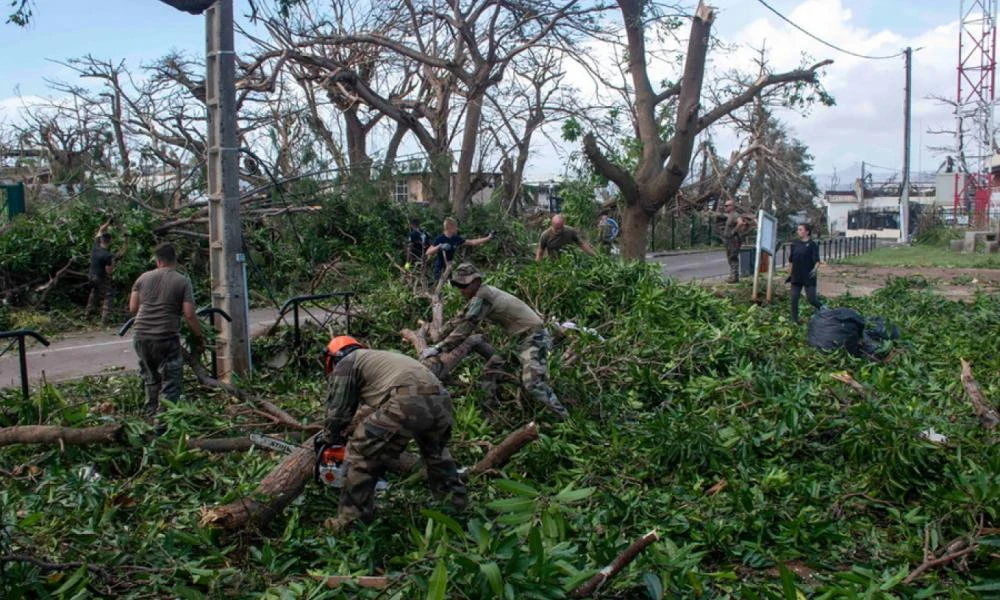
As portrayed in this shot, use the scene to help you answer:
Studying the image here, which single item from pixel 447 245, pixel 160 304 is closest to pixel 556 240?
pixel 447 245

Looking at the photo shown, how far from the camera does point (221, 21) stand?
7332 mm

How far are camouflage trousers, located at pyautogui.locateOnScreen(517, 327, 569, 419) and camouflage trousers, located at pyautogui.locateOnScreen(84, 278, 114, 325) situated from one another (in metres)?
8.27

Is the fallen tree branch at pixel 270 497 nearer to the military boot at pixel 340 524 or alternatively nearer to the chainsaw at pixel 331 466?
the chainsaw at pixel 331 466

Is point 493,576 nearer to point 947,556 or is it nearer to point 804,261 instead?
point 947,556

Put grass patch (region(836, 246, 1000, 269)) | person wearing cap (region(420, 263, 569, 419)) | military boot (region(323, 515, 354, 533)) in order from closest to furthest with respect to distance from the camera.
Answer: military boot (region(323, 515, 354, 533)) < person wearing cap (region(420, 263, 569, 419)) < grass patch (region(836, 246, 1000, 269))

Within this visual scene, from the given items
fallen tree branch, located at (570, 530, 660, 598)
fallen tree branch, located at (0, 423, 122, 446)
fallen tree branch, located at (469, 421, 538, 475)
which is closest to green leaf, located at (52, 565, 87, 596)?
fallen tree branch, located at (0, 423, 122, 446)

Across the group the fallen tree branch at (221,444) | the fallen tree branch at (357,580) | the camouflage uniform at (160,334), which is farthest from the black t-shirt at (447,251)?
the fallen tree branch at (357,580)

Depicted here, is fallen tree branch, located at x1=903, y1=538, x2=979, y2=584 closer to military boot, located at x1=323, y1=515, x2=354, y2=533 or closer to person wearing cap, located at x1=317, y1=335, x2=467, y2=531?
person wearing cap, located at x1=317, y1=335, x2=467, y2=531

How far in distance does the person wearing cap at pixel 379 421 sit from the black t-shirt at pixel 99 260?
8635 millimetres

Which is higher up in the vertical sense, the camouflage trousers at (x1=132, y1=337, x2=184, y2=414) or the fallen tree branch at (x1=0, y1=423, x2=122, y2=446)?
the camouflage trousers at (x1=132, y1=337, x2=184, y2=414)

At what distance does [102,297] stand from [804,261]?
10628 millimetres

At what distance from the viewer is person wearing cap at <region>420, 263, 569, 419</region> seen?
6.70 m

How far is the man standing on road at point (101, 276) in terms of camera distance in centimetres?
1221

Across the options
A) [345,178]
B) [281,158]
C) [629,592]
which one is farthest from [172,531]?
[281,158]
